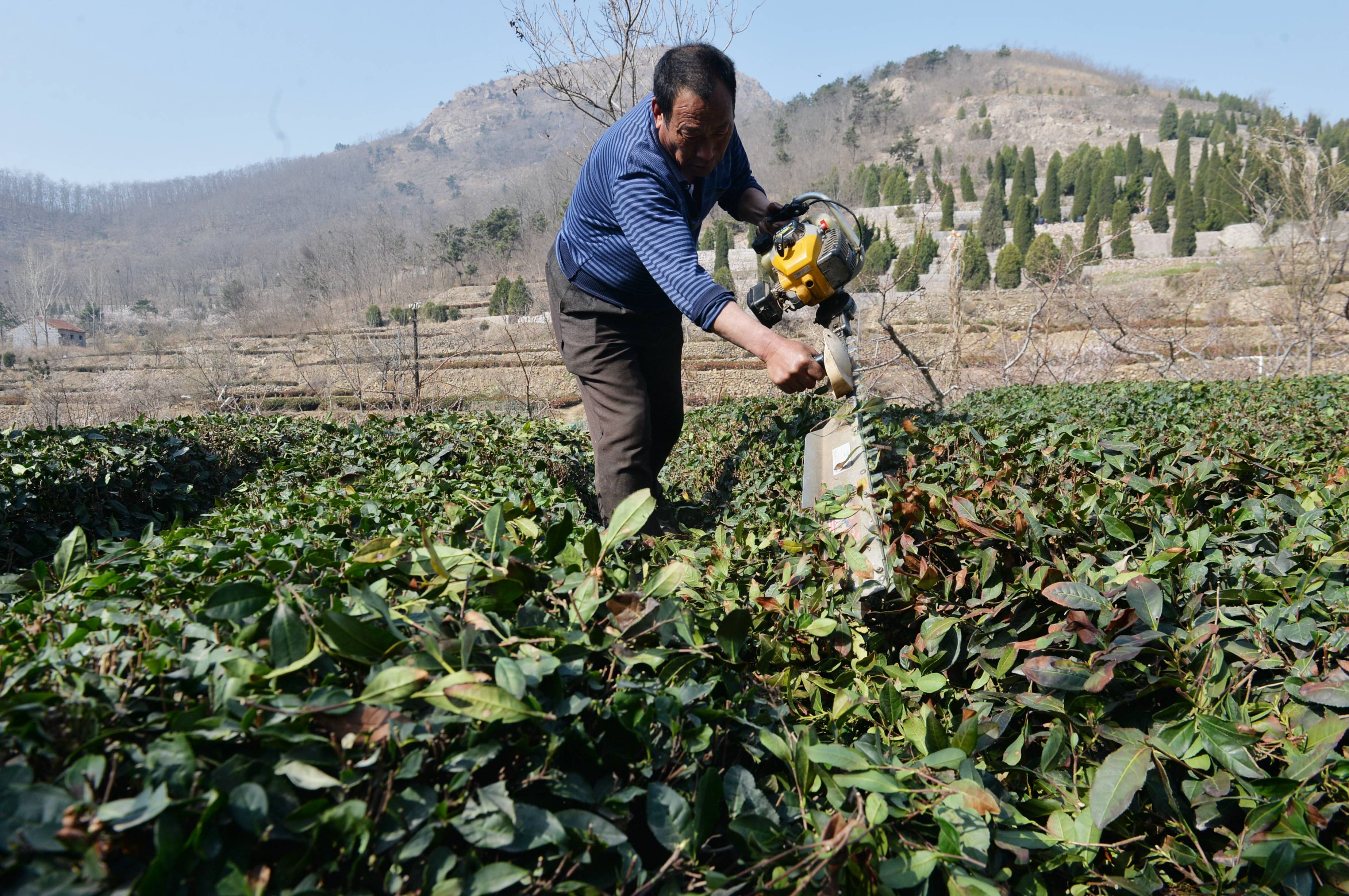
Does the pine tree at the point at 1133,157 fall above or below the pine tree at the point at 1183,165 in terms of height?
above

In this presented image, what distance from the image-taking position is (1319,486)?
6.77 feet

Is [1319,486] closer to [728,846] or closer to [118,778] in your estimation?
[728,846]

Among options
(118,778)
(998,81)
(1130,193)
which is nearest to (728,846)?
Answer: (118,778)

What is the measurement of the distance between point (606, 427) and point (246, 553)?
193cm

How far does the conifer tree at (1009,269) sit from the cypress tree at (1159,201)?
1317 centimetres

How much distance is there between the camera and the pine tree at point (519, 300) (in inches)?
1351

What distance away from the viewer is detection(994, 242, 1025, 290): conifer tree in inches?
1344

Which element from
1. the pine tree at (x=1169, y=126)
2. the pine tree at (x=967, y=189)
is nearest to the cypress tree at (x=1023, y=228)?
the pine tree at (x=967, y=189)

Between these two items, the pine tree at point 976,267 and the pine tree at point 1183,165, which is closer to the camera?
the pine tree at point 976,267

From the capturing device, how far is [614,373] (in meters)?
3.33

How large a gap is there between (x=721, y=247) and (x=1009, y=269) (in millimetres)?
14126

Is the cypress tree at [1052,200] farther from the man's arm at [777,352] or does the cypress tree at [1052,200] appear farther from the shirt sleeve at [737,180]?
the man's arm at [777,352]

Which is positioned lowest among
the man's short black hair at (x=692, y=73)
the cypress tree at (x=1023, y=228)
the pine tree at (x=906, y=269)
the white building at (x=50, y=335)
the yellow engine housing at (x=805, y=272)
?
the yellow engine housing at (x=805, y=272)

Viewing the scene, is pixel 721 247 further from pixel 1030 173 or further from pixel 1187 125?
pixel 1187 125
